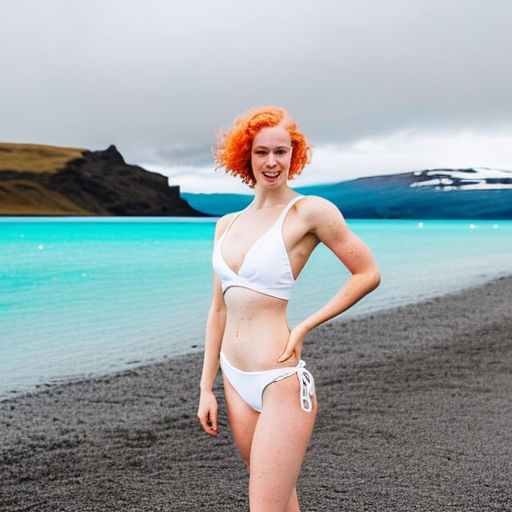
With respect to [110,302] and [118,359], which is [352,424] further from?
[110,302]

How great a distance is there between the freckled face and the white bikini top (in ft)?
0.45

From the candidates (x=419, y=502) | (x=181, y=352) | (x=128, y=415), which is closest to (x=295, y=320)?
(x=181, y=352)

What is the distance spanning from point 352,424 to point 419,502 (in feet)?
7.93

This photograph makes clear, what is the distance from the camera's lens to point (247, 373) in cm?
305

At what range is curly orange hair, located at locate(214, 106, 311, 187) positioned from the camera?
10.2 feet

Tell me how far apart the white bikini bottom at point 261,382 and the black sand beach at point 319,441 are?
2926 mm

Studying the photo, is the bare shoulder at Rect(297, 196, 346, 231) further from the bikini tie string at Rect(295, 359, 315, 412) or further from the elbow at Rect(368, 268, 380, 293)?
the bikini tie string at Rect(295, 359, 315, 412)

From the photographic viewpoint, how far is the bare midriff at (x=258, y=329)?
301 cm

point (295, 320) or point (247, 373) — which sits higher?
point (247, 373)

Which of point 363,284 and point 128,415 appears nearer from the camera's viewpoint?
point 363,284

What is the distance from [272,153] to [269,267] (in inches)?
19.9

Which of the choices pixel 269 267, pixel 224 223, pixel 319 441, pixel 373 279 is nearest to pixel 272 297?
pixel 269 267

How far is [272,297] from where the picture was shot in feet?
9.87

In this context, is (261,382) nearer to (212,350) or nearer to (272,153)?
(212,350)
